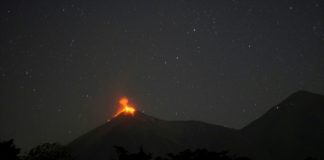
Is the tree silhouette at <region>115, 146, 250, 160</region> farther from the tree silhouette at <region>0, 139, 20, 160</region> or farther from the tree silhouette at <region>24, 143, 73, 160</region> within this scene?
the tree silhouette at <region>24, 143, 73, 160</region>

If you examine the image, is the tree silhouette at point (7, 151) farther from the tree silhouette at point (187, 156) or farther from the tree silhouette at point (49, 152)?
the tree silhouette at point (49, 152)

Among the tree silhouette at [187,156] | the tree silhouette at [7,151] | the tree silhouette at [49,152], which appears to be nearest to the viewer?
the tree silhouette at [187,156]

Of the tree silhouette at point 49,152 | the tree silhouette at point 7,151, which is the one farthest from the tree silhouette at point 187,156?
the tree silhouette at point 49,152

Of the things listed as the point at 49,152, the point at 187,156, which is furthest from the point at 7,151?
the point at 49,152

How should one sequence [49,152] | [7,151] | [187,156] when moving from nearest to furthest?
[187,156] → [7,151] → [49,152]

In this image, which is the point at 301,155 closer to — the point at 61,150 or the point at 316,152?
the point at 316,152

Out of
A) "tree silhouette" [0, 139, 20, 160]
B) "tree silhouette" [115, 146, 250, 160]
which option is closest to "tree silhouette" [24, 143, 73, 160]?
"tree silhouette" [0, 139, 20, 160]

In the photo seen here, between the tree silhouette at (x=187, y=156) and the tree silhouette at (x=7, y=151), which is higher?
the tree silhouette at (x=7, y=151)

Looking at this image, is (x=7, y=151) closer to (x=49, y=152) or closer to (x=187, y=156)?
(x=187, y=156)

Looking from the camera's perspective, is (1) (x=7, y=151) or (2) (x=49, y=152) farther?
(2) (x=49, y=152)
